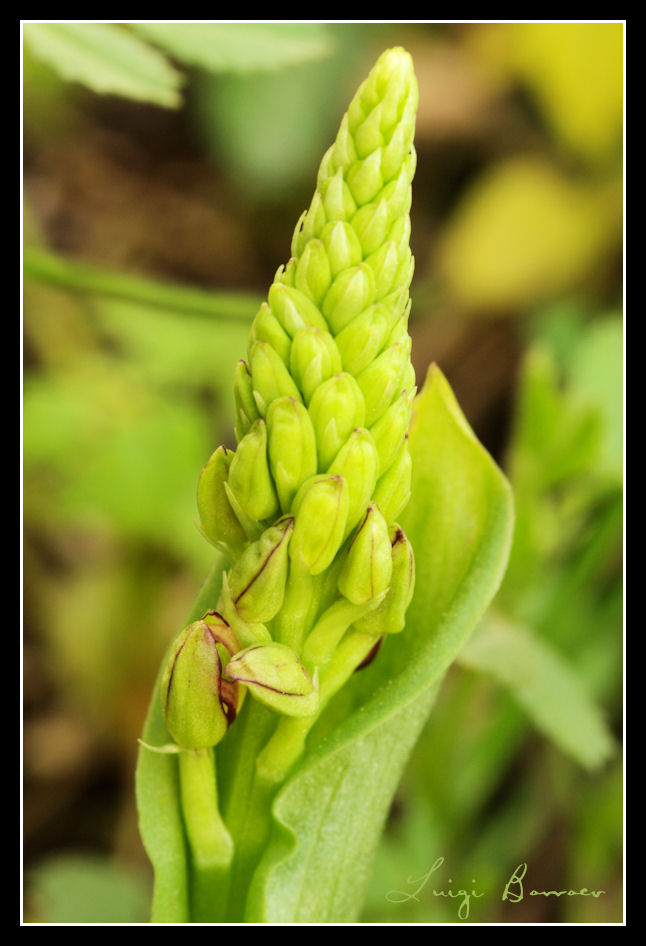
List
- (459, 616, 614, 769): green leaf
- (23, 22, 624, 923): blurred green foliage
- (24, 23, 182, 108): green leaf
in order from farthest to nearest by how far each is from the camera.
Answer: (23, 22, 624, 923): blurred green foliage < (459, 616, 614, 769): green leaf < (24, 23, 182, 108): green leaf

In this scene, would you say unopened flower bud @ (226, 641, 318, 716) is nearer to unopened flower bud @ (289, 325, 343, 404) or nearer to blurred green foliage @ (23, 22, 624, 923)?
unopened flower bud @ (289, 325, 343, 404)

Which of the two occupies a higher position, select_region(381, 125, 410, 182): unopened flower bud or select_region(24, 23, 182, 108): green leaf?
select_region(24, 23, 182, 108): green leaf

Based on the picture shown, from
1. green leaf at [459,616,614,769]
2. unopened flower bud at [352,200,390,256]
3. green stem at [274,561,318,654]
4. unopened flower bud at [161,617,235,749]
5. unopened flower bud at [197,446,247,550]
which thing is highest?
unopened flower bud at [352,200,390,256]

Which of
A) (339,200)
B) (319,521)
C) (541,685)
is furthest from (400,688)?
(541,685)

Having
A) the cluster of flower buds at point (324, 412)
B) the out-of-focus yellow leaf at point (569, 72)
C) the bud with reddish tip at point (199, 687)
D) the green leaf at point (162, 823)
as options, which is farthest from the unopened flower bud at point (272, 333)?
the out-of-focus yellow leaf at point (569, 72)

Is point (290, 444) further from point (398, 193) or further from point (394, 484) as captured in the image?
A: point (398, 193)

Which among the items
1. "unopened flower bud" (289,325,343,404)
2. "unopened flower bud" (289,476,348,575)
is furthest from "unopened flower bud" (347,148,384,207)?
"unopened flower bud" (289,476,348,575)
